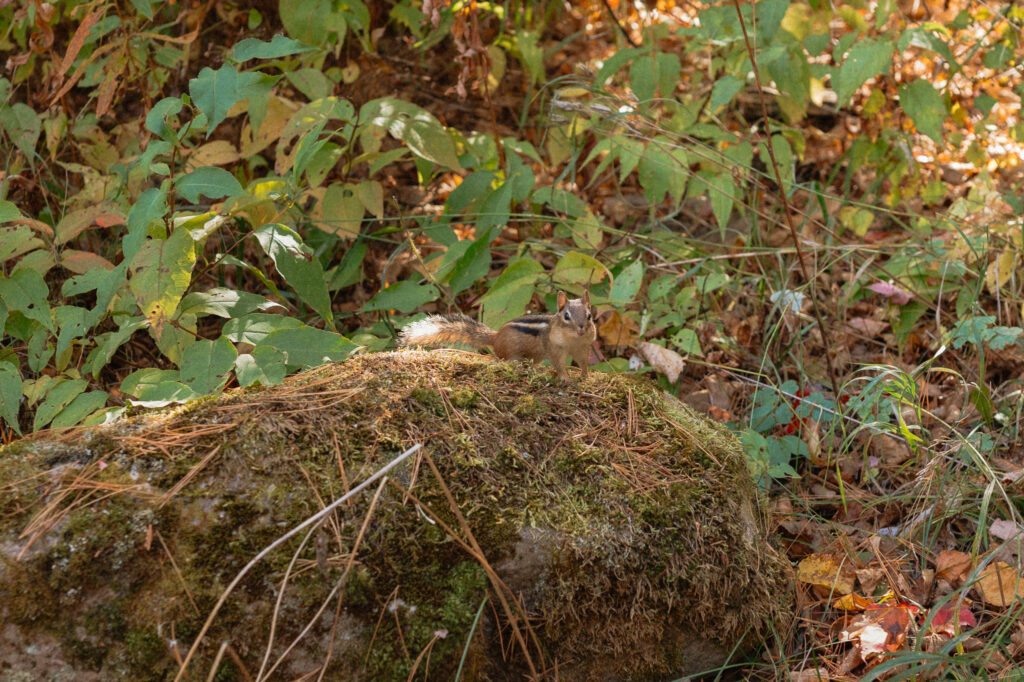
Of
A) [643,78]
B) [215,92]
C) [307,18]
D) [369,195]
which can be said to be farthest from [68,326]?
[643,78]

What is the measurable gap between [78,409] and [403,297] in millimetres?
1207

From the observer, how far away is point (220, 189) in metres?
2.50

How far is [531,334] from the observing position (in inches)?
110

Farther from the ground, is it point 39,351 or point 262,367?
point 262,367

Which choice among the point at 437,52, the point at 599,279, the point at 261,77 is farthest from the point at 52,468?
the point at 437,52

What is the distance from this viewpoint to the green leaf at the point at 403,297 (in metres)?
3.19

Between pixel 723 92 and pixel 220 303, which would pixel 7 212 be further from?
pixel 723 92

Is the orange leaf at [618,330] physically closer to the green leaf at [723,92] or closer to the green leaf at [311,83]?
the green leaf at [723,92]

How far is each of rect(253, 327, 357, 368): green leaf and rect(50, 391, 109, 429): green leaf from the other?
0.46 meters

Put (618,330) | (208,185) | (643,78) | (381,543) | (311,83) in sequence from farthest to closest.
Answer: (643,78)
(311,83)
(618,330)
(208,185)
(381,543)

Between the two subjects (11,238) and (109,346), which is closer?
(109,346)

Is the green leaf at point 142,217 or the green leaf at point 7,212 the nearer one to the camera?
the green leaf at point 142,217

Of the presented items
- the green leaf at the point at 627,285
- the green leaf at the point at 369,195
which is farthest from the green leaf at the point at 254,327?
the green leaf at the point at 627,285

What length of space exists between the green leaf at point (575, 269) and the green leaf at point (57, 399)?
63.3 inches
